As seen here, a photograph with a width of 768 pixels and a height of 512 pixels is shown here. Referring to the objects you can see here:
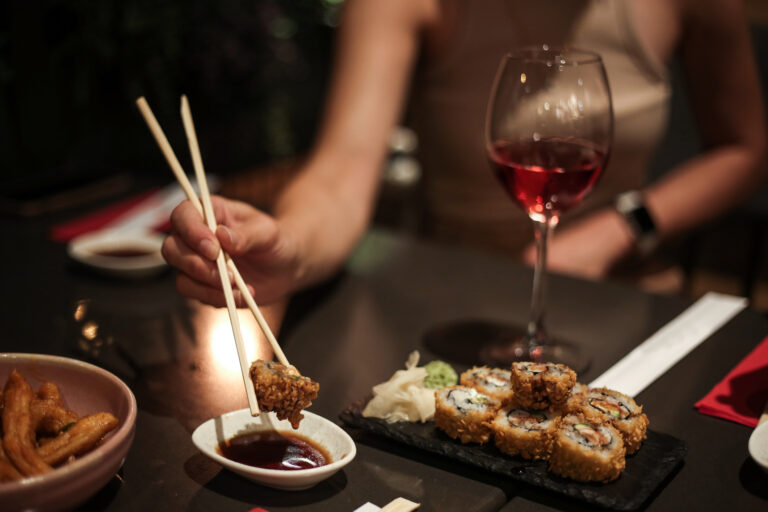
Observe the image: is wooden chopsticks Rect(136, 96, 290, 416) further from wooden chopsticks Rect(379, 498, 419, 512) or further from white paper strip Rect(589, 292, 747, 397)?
white paper strip Rect(589, 292, 747, 397)

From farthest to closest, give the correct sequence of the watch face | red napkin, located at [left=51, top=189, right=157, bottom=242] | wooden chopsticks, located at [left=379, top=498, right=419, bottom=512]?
the watch face, red napkin, located at [left=51, top=189, right=157, bottom=242], wooden chopsticks, located at [left=379, top=498, right=419, bottom=512]

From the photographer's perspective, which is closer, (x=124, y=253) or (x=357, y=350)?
(x=357, y=350)

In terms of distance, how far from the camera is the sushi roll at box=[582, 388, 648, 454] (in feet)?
3.11

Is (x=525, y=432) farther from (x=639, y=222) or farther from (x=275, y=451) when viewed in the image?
(x=639, y=222)

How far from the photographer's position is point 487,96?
2061 mm

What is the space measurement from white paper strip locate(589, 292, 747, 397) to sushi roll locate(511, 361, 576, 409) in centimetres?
21

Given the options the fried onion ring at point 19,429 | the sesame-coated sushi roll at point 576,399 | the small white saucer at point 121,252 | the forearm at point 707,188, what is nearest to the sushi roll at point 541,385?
the sesame-coated sushi roll at point 576,399

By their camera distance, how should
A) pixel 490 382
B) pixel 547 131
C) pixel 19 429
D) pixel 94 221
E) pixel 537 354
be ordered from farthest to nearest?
1. pixel 94 221
2. pixel 537 354
3. pixel 547 131
4. pixel 490 382
5. pixel 19 429

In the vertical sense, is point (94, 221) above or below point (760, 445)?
below

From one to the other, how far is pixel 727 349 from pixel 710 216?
2.90 feet

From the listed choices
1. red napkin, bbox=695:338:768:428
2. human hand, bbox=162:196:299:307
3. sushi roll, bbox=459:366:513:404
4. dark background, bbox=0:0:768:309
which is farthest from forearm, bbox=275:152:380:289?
dark background, bbox=0:0:768:309

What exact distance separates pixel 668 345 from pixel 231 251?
0.70m

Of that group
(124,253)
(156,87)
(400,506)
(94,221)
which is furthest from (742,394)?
(156,87)

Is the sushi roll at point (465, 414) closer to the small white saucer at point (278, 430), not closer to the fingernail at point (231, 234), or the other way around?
the small white saucer at point (278, 430)
